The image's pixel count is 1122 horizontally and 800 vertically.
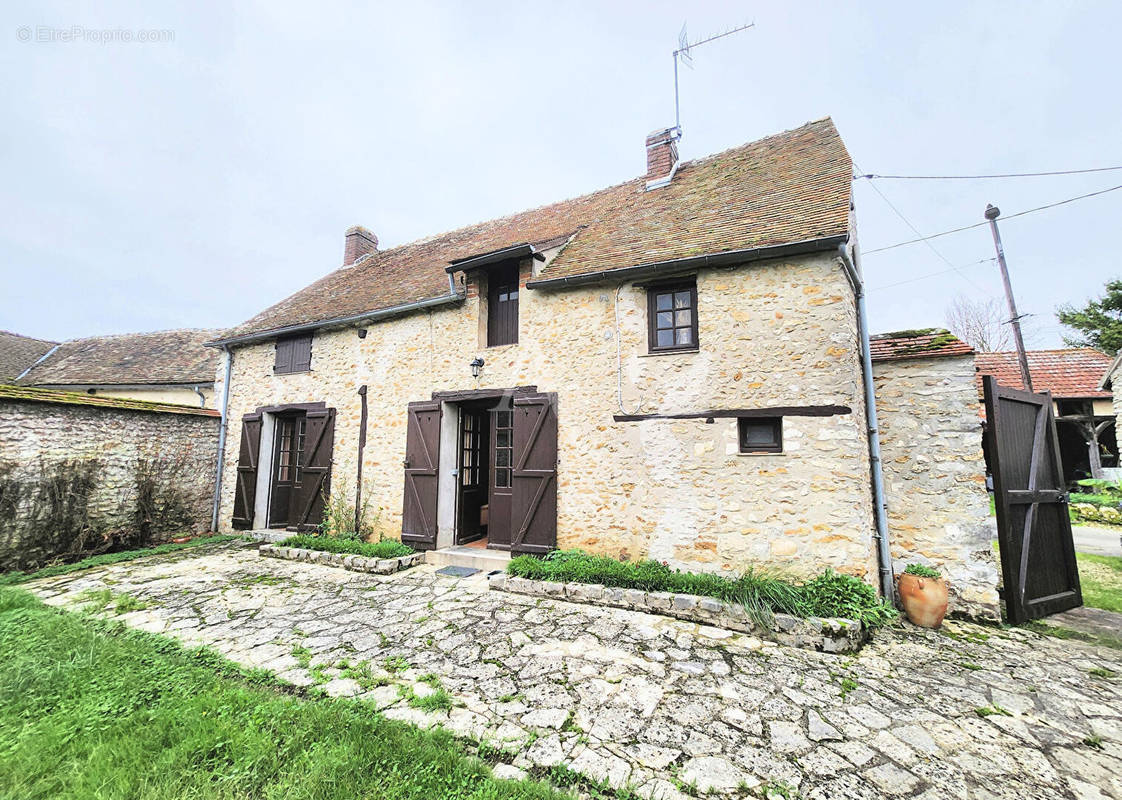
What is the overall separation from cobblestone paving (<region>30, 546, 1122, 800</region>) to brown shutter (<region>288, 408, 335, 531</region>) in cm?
306

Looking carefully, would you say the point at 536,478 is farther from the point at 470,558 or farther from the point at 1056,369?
the point at 1056,369

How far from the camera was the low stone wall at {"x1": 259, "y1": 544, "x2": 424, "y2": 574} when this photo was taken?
6102mm

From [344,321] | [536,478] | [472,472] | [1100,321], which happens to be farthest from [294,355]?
[1100,321]

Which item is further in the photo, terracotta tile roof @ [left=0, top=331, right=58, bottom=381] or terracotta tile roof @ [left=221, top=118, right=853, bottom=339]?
terracotta tile roof @ [left=0, top=331, right=58, bottom=381]

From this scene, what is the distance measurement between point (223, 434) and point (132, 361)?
10.5 m

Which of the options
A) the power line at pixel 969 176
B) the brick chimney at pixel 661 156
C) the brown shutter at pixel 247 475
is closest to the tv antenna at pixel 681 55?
the brick chimney at pixel 661 156

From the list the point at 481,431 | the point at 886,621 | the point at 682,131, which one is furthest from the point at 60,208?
the point at 886,621

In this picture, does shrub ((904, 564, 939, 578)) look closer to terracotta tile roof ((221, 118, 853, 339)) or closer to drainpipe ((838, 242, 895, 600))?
drainpipe ((838, 242, 895, 600))

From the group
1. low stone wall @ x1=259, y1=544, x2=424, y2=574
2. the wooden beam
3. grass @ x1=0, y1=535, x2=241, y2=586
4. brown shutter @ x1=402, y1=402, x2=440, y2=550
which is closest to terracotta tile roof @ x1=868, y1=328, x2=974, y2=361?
the wooden beam

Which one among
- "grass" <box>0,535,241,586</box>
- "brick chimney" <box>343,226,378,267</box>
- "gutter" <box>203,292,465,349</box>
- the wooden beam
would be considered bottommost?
"grass" <box>0,535,241,586</box>

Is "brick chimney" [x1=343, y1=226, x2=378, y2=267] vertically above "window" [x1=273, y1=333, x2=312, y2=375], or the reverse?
"brick chimney" [x1=343, y1=226, x2=378, y2=267]

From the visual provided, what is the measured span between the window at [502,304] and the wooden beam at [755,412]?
273 centimetres

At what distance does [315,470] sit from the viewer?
815cm

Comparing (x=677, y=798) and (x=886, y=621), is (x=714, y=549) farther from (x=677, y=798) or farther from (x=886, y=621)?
(x=677, y=798)
